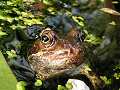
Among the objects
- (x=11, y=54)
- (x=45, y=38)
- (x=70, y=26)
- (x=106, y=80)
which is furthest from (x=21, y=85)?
(x=70, y=26)

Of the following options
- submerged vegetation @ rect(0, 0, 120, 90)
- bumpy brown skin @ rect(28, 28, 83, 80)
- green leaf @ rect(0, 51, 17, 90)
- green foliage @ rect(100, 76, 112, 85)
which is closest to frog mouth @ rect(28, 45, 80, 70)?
bumpy brown skin @ rect(28, 28, 83, 80)

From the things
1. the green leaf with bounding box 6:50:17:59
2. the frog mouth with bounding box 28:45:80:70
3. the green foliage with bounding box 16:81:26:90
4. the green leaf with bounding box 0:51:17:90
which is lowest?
the green foliage with bounding box 16:81:26:90

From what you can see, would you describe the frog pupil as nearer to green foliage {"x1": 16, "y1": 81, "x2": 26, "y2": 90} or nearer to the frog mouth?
the frog mouth

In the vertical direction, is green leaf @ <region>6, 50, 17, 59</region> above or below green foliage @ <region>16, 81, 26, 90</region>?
above

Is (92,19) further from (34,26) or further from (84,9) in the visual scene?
(34,26)

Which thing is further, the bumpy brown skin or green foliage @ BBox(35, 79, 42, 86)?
the bumpy brown skin

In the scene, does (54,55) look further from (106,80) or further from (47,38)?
(106,80)

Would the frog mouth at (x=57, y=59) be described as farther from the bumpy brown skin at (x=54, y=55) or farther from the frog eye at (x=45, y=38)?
the frog eye at (x=45, y=38)
